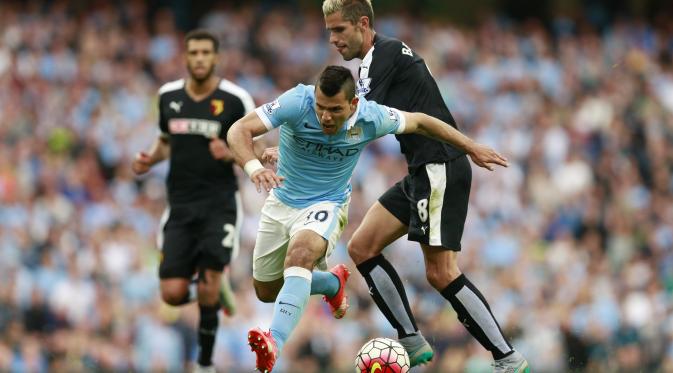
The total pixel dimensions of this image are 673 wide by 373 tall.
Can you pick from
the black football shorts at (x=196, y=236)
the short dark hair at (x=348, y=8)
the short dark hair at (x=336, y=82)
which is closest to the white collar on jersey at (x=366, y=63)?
the short dark hair at (x=348, y=8)

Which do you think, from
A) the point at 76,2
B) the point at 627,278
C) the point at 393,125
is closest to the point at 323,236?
the point at 393,125

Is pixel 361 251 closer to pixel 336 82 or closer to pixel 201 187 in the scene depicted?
pixel 336 82

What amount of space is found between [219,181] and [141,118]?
25.3 ft

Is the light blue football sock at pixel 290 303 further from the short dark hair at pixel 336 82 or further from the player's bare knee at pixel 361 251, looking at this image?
the short dark hair at pixel 336 82

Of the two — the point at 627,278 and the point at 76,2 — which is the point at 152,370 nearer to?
the point at 627,278

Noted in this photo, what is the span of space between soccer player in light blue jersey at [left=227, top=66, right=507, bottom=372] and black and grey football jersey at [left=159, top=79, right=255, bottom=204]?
1.98 m

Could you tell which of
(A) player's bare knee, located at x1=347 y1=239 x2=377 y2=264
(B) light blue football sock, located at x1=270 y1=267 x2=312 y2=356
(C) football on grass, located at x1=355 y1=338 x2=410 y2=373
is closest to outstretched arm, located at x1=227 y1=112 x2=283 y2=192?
(B) light blue football sock, located at x1=270 y1=267 x2=312 y2=356

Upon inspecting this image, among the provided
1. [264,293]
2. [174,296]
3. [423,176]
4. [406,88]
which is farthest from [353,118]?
[174,296]

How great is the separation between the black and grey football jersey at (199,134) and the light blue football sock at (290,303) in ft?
9.18

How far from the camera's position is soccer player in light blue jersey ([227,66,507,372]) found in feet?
28.2

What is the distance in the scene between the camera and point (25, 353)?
15.4m

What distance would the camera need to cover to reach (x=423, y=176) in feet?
30.9

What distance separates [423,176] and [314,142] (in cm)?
91

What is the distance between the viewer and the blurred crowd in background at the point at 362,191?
622 inches
